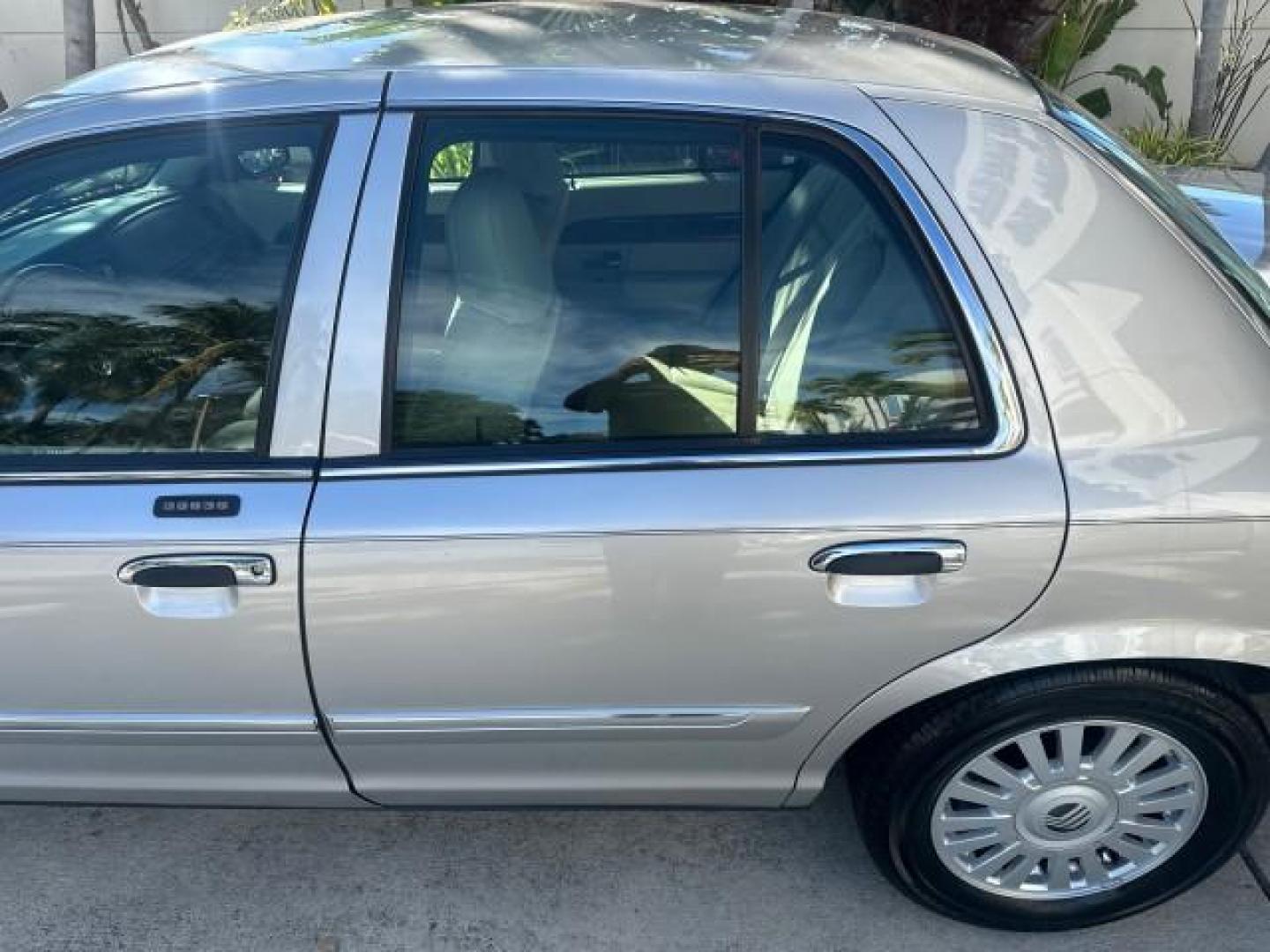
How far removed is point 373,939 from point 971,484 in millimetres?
1568

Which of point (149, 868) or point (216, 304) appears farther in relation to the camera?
point (149, 868)

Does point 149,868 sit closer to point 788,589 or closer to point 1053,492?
point 788,589

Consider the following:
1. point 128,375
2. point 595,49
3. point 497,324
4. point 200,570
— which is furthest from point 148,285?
point 595,49

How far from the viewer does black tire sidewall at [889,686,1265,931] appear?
6.91ft

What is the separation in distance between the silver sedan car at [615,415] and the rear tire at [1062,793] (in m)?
0.02

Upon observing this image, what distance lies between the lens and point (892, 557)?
195cm

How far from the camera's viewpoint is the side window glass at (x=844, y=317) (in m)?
1.97

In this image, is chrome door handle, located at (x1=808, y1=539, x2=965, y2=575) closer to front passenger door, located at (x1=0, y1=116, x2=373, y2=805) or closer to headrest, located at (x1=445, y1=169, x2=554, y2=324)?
headrest, located at (x1=445, y1=169, x2=554, y2=324)

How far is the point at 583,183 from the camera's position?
6.80 ft

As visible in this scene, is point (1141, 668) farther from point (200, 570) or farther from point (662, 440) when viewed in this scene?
point (200, 570)

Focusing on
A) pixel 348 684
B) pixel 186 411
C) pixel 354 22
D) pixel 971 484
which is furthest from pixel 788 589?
pixel 354 22

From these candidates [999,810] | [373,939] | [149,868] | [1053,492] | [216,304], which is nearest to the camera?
[1053,492]

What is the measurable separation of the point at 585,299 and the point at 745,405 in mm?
342

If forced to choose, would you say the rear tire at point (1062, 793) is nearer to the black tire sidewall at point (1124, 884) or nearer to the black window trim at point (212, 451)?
the black tire sidewall at point (1124, 884)
